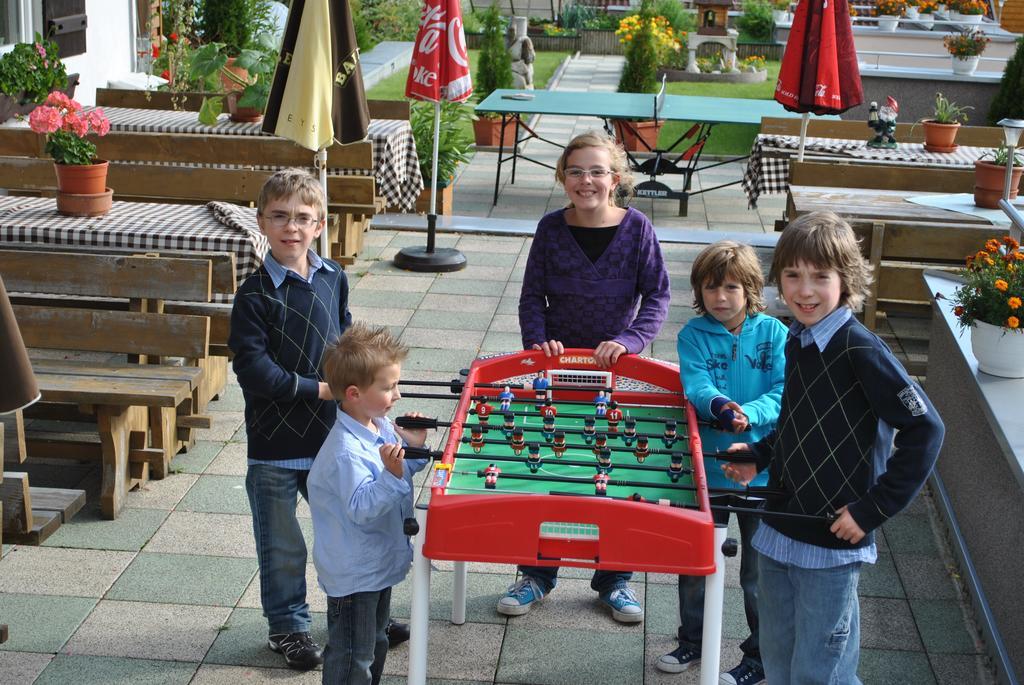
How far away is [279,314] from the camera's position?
419cm

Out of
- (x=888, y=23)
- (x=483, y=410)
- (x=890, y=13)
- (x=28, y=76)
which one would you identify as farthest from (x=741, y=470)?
(x=890, y=13)

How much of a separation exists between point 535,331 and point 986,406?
1869 millimetres

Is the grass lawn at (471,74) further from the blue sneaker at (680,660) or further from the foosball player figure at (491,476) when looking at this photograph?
the foosball player figure at (491,476)

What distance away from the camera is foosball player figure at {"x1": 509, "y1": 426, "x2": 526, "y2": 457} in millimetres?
3684

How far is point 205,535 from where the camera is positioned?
5.42 m

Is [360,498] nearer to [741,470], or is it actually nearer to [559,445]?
[559,445]

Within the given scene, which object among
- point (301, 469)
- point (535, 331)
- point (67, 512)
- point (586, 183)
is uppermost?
point (586, 183)

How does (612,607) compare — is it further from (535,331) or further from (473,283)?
(473,283)

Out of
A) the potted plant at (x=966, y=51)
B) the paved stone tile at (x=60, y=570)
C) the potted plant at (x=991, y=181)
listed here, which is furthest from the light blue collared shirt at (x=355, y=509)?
the potted plant at (x=966, y=51)

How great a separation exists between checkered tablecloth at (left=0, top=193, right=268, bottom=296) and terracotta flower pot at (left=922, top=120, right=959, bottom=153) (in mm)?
6638

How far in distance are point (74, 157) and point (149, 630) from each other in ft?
11.7

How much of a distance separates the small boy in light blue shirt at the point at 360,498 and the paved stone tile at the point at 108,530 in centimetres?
193

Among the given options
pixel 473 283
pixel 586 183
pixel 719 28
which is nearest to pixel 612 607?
pixel 586 183

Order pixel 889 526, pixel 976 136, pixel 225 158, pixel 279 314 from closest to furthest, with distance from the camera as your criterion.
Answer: pixel 279 314 → pixel 889 526 → pixel 225 158 → pixel 976 136
